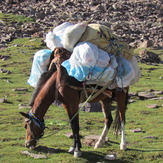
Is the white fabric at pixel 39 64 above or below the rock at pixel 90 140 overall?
above

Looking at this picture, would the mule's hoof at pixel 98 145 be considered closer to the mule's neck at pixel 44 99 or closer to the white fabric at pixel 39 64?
the mule's neck at pixel 44 99

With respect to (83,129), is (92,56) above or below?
above

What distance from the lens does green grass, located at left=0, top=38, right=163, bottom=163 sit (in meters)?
8.71

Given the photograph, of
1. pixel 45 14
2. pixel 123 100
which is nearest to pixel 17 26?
pixel 45 14

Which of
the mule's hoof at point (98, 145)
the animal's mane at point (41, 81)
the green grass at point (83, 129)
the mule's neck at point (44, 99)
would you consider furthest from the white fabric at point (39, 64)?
the mule's hoof at point (98, 145)

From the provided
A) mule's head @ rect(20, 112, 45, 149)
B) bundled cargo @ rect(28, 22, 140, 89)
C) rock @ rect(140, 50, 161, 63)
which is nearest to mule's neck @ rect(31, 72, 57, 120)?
mule's head @ rect(20, 112, 45, 149)

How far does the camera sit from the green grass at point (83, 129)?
871cm

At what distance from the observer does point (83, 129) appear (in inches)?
451

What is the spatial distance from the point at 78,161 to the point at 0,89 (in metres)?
8.60

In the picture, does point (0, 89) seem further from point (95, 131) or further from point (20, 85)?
point (95, 131)

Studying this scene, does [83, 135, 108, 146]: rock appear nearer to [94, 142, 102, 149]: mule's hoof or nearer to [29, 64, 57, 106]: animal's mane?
[94, 142, 102, 149]: mule's hoof

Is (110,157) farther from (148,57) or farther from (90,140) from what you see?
(148,57)

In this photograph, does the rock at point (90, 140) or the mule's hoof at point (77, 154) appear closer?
the mule's hoof at point (77, 154)

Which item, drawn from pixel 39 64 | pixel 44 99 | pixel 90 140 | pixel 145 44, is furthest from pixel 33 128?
pixel 145 44
